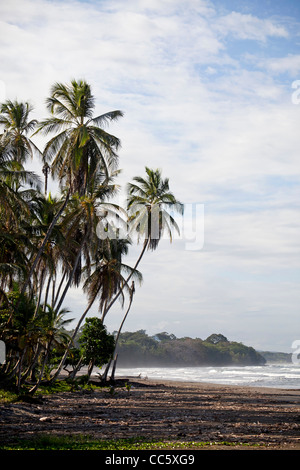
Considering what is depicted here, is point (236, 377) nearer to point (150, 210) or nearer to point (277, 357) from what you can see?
point (150, 210)

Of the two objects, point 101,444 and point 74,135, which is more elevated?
point 74,135

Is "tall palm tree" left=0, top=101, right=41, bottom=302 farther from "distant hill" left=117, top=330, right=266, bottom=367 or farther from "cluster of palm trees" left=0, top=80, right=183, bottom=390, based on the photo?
"distant hill" left=117, top=330, right=266, bottom=367

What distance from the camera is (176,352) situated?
12450 centimetres

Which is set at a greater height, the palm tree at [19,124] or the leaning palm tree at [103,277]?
the palm tree at [19,124]

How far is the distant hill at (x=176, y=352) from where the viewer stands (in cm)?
11418

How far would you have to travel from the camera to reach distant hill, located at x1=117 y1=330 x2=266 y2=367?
375 feet

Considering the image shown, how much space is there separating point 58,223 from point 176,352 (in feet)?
338

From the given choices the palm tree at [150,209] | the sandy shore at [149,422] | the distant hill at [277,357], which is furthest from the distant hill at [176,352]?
the sandy shore at [149,422]

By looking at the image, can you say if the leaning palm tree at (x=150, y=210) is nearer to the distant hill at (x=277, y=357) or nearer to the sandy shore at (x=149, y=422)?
the sandy shore at (x=149, y=422)

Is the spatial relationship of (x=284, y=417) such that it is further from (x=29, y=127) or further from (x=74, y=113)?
(x=29, y=127)

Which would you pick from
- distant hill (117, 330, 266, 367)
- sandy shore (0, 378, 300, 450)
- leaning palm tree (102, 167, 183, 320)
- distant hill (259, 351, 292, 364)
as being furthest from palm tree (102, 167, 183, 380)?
distant hill (259, 351, 292, 364)

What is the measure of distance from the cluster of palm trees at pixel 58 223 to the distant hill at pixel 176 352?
7779 cm

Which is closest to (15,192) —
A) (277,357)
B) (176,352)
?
(176,352)

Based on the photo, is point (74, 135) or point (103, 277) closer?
point (74, 135)
